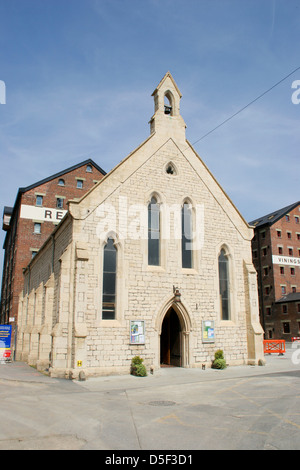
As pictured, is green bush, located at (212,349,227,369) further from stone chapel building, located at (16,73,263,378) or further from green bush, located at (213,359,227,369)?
stone chapel building, located at (16,73,263,378)

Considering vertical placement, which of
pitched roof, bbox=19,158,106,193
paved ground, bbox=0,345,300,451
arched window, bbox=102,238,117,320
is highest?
pitched roof, bbox=19,158,106,193

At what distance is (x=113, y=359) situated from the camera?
1650cm

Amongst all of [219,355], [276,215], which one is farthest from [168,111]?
[276,215]

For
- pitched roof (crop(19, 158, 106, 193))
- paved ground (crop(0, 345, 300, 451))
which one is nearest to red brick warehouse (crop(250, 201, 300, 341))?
pitched roof (crop(19, 158, 106, 193))

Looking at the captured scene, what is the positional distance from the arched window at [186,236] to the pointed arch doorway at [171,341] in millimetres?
2625

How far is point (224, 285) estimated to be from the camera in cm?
2053

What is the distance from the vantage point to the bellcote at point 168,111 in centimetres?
2086

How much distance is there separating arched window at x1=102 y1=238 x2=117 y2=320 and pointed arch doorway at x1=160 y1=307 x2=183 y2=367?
3901 mm

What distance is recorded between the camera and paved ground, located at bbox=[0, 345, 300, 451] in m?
6.99

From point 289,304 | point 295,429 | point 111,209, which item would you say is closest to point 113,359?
point 111,209

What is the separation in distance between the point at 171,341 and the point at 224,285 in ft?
13.6

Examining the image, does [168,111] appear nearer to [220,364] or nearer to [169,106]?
[169,106]

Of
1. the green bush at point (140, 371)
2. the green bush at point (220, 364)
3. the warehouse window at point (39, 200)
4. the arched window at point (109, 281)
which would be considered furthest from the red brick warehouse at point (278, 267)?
the arched window at point (109, 281)
